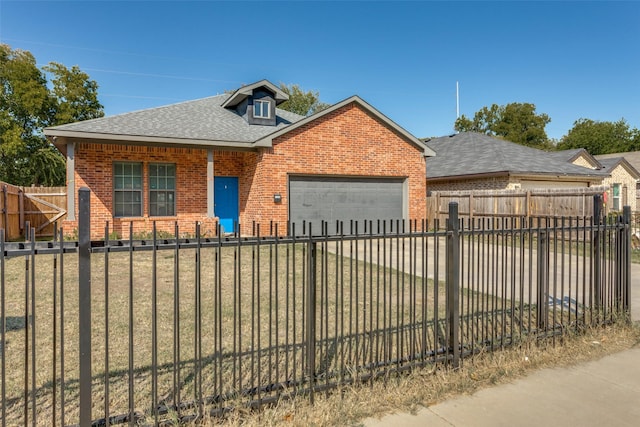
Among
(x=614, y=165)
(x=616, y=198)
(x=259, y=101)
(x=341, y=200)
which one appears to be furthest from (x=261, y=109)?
(x=614, y=165)

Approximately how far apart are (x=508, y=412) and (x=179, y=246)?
2.83 m

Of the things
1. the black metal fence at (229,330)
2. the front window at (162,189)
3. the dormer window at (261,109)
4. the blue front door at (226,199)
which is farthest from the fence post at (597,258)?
the dormer window at (261,109)

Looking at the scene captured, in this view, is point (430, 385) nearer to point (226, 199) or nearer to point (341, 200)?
point (341, 200)

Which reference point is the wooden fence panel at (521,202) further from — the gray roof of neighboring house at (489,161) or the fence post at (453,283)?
the fence post at (453,283)

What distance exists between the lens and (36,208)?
628 inches

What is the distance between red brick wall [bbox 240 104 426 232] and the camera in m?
13.8

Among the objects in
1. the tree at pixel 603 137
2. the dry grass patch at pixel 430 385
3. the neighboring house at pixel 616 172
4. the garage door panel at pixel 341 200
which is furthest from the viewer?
the tree at pixel 603 137

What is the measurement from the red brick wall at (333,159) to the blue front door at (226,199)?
333 millimetres

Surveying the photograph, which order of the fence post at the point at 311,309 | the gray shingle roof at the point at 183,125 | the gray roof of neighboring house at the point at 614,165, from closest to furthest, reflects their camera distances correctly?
the fence post at the point at 311,309, the gray shingle roof at the point at 183,125, the gray roof of neighboring house at the point at 614,165

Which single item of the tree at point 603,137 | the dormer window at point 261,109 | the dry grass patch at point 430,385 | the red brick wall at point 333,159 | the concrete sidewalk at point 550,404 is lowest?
the concrete sidewalk at point 550,404

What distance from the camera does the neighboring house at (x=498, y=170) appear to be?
59.9 feet

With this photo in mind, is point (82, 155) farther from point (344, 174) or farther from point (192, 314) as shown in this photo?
point (192, 314)

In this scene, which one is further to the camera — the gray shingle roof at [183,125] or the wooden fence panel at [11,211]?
the wooden fence panel at [11,211]

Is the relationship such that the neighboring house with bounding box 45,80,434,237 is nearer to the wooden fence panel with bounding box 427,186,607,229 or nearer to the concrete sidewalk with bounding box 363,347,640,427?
Answer: the wooden fence panel with bounding box 427,186,607,229
